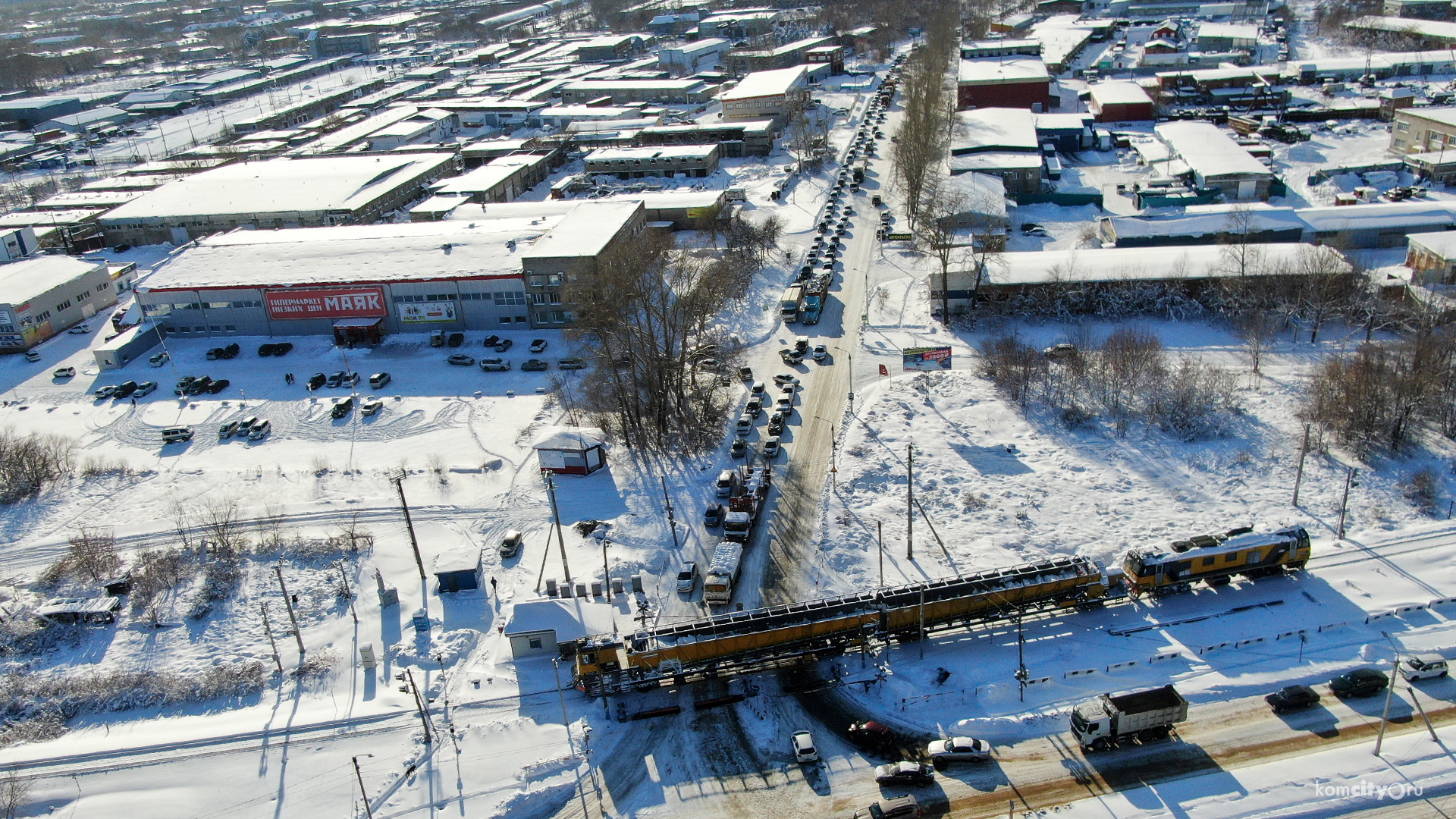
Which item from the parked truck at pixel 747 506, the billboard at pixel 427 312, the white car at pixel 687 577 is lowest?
the white car at pixel 687 577

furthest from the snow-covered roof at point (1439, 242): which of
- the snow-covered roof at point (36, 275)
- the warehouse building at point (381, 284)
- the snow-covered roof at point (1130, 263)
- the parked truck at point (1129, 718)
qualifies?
the snow-covered roof at point (36, 275)

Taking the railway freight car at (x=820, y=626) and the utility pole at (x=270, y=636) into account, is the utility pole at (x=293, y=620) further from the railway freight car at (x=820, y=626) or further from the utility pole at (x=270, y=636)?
the railway freight car at (x=820, y=626)

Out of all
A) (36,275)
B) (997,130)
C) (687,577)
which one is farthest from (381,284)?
(997,130)

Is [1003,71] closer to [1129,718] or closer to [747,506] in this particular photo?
[747,506]

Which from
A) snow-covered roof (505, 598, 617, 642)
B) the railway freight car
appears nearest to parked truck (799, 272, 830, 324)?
the railway freight car

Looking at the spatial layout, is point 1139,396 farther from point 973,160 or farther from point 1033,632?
point 973,160

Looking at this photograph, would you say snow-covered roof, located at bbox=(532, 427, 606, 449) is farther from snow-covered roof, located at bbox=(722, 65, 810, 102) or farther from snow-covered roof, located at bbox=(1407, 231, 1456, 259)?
snow-covered roof, located at bbox=(722, 65, 810, 102)

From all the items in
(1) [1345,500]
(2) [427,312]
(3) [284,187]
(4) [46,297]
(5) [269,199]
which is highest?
(3) [284,187]
